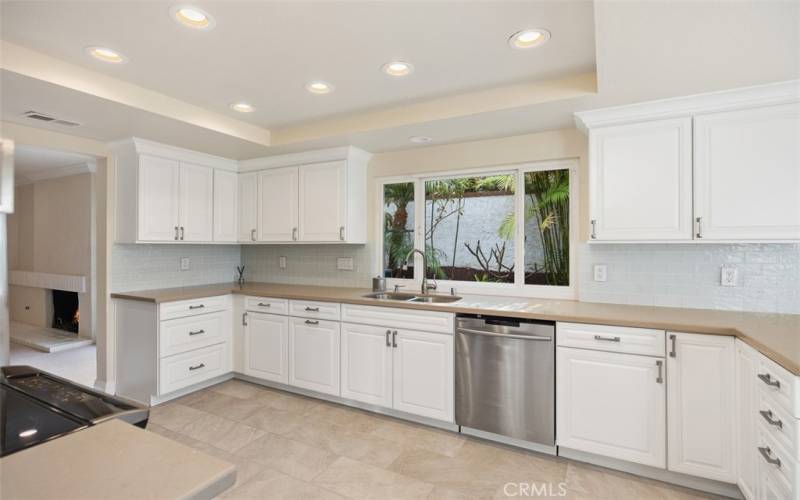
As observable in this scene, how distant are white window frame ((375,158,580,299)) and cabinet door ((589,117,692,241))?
1.44 ft

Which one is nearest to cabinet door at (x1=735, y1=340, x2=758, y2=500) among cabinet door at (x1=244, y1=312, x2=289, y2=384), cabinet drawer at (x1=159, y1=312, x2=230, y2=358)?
cabinet door at (x1=244, y1=312, x2=289, y2=384)

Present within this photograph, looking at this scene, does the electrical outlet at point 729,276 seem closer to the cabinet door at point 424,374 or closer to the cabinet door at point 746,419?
the cabinet door at point 746,419

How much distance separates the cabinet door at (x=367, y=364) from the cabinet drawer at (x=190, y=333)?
134 centimetres

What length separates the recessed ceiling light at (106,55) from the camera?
7.09 feet

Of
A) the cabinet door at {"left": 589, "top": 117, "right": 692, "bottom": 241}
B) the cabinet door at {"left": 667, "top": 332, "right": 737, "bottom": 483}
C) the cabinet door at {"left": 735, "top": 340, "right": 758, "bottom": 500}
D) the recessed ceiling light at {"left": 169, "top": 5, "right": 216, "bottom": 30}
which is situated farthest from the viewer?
the cabinet door at {"left": 589, "top": 117, "right": 692, "bottom": 241}

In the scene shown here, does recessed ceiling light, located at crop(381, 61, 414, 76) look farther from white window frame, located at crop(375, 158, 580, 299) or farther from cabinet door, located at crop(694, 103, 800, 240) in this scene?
cabinet door, located at crop(694, 103, 800, 240)

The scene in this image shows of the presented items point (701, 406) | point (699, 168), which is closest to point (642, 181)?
point (699, 168)

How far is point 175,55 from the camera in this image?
7.37ft

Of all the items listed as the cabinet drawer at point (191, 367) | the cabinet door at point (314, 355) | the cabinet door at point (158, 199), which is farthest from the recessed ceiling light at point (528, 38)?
the cabinet drawer at point (191, 367)

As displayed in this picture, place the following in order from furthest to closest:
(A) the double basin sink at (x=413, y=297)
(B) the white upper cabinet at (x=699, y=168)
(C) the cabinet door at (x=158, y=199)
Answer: (C) the cabinet door at (x=158, y=199), (A) the double basin sink at (x=413, y=297), (B) the white upper cabinet at (x=699, y=168)

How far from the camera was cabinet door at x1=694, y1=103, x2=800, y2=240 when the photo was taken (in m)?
2.23

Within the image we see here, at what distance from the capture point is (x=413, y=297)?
350cm

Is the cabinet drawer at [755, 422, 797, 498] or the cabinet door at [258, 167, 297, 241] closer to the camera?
the cabinet drawer at [755, 422, 797, 498]

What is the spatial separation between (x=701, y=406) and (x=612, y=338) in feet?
1.76
